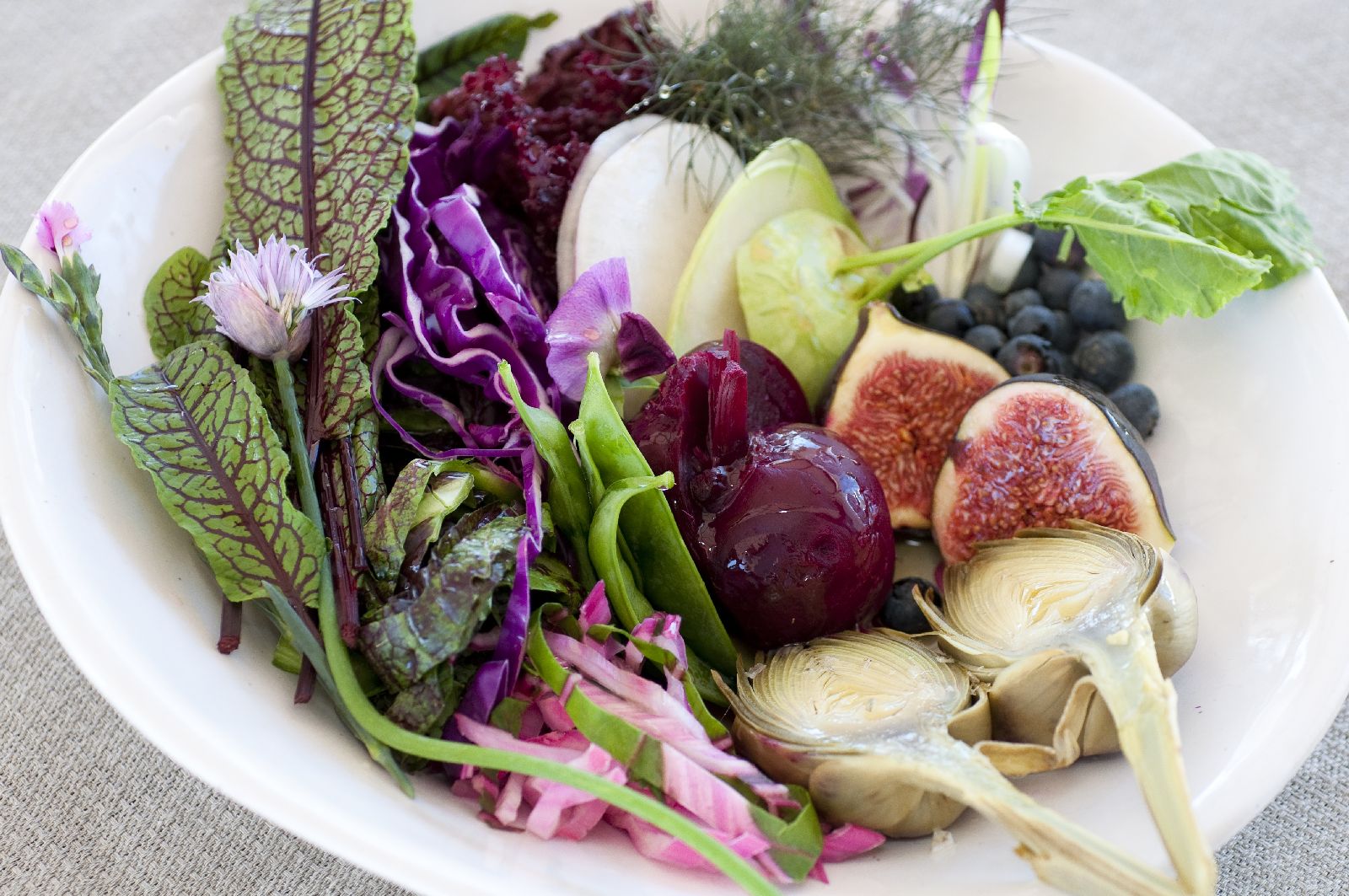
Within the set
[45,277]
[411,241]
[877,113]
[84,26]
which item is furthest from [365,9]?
[84,26]

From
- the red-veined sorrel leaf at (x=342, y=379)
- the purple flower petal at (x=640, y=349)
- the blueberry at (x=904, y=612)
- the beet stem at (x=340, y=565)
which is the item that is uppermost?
the red-veined sorrel leaf at (x=342, y=379)

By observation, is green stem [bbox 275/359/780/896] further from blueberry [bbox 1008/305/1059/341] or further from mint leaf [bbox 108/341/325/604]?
blueberry [bbox 1008/305/1059/341]

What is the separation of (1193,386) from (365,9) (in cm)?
153

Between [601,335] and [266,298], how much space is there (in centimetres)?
49

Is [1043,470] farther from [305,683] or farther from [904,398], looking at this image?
[305,683]

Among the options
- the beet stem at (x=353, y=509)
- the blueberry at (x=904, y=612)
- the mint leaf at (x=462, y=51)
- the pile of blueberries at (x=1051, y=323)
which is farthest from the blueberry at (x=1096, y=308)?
the beet stem at (x=353, y=509)

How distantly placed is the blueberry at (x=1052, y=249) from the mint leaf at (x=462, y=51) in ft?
3.58

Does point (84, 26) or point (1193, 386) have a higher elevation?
point (84, 26)

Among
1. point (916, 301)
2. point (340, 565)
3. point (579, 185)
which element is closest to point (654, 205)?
point (579, 185)

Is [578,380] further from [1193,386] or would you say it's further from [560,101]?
[1193,386]

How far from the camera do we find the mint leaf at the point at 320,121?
162cm

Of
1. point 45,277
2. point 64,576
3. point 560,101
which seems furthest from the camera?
point 560,101

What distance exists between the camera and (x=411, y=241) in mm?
1753

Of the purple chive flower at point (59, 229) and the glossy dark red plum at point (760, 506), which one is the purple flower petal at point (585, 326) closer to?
the glossy dark red plum at point (760, 506)
